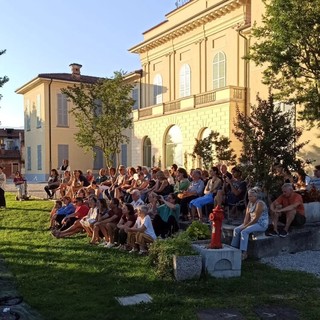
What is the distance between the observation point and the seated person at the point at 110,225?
352 inches

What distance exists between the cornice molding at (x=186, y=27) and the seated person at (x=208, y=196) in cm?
1339

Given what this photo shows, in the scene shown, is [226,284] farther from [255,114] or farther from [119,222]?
[255,114]

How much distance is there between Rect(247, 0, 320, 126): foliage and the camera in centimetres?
977

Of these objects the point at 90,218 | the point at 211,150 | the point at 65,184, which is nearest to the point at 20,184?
the point at 65,184

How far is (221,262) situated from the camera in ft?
20.9

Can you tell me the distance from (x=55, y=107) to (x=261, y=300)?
31.4m

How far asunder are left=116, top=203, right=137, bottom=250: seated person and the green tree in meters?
12.8

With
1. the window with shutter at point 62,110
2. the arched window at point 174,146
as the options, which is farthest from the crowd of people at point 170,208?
the window with shutter at point 62,110

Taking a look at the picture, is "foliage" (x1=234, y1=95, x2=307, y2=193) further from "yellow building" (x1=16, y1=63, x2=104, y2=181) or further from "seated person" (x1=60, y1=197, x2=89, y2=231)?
"yellow building" (x1=16, y1=63, x2=104, y2=181)

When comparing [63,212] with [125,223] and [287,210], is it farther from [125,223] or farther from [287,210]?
[287,210]

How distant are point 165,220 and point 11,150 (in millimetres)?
49486

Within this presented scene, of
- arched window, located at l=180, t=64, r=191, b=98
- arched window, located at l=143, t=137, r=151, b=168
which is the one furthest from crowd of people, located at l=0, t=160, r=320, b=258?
arched window, located at l=143, t=137, r=151, b=168

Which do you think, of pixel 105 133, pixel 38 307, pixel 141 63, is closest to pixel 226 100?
pixel 105 133

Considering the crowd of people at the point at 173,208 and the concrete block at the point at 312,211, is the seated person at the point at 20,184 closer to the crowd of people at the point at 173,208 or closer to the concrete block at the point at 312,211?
the crowd of people at the point at 173,208
